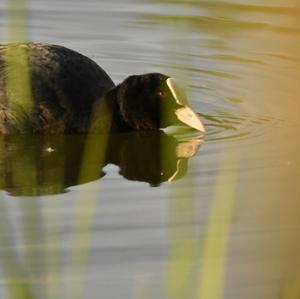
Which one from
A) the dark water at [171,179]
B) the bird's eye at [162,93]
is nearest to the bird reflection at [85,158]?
the dark water at [171,179]

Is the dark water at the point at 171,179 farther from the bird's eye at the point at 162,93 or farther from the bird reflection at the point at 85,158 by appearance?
the bird's eye at the point at 162,93

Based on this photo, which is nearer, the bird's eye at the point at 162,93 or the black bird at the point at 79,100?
the black bird at the point at 79,100

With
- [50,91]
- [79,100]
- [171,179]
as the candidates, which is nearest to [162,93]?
[79,100]

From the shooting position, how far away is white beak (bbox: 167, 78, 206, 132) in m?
8.88

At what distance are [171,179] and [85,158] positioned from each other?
0.82m

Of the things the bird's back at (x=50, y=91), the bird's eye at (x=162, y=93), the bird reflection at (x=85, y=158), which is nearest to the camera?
the bird reflection at (x=85, y=158)

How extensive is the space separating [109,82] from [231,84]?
105 cm

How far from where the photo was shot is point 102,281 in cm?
586

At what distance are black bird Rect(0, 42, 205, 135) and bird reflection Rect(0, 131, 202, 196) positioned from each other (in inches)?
3.4

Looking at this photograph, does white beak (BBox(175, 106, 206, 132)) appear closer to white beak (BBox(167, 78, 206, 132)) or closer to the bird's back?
white beak (BBox(167, 78, 206, 132))

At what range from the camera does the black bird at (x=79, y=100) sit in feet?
29.1

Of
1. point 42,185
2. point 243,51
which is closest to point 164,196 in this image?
point 42,185

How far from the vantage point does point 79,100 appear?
9.20 metres

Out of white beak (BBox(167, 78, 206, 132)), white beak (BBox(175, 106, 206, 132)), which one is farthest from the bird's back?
white beak (BBox(175, 106, 206, 132))
